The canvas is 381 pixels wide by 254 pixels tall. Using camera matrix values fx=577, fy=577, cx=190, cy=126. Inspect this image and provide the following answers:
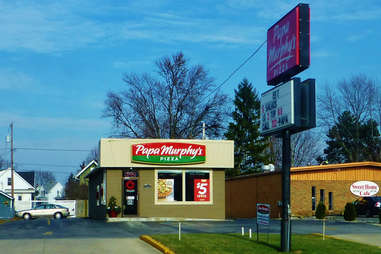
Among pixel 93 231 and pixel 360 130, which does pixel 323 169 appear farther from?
pixel 360 130

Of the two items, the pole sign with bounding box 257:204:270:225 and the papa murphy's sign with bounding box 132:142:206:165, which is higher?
the papa murphy's sign with bounding box 132:142:206:165

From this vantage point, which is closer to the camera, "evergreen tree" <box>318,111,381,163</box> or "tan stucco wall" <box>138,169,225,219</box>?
"tan stucco wall" <box>138,169,225,219</box>

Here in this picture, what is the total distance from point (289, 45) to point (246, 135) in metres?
48.3

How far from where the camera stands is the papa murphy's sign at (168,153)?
106 feet

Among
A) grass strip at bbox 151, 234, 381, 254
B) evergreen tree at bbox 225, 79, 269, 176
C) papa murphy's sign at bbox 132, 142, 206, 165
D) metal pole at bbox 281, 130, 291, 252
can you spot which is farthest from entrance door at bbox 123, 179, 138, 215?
evergreen tree at bbox 225, 79, 269, 176

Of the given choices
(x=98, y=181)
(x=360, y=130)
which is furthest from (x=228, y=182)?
(x=360, y=130)

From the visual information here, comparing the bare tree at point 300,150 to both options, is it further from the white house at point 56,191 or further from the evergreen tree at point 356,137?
the white house at point 56,191

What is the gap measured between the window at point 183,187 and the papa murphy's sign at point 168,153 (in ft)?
2.68

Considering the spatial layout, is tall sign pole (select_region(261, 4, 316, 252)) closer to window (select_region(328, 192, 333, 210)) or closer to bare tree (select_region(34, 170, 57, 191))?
window (select_region(328, 192, 333, 210))

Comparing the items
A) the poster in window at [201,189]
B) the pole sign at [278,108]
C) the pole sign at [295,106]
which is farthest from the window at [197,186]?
the pole sign at [295,106]

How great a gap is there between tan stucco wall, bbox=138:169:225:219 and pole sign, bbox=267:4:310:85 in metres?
16.5

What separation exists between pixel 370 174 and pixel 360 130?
2675cm

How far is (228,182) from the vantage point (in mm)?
Result: 48344

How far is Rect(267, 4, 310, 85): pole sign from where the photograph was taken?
50.9 ft
